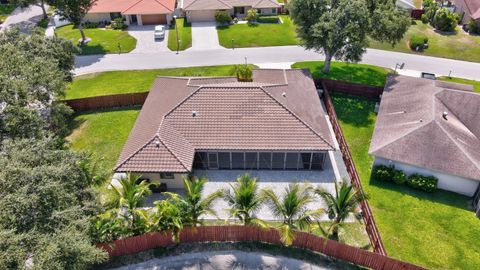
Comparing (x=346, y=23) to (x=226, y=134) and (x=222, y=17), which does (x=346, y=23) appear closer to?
(x=226, y=134)

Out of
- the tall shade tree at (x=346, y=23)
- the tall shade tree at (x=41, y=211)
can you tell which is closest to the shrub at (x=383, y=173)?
the tall shade tree at (x=346, y=23)

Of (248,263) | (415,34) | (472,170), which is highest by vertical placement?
(415,34)

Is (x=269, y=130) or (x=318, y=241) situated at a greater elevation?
(x=269, y=130)

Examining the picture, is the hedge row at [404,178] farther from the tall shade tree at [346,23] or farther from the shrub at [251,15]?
the shrub at [251,15]

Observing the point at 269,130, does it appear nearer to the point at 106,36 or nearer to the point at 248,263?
the point at 248,263

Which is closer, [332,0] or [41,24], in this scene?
[332,0]

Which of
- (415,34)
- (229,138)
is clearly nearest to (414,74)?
(415,34)

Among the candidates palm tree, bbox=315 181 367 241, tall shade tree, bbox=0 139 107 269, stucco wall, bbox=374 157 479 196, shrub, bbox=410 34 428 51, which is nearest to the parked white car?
shrub, bbox=410 34 428 51
